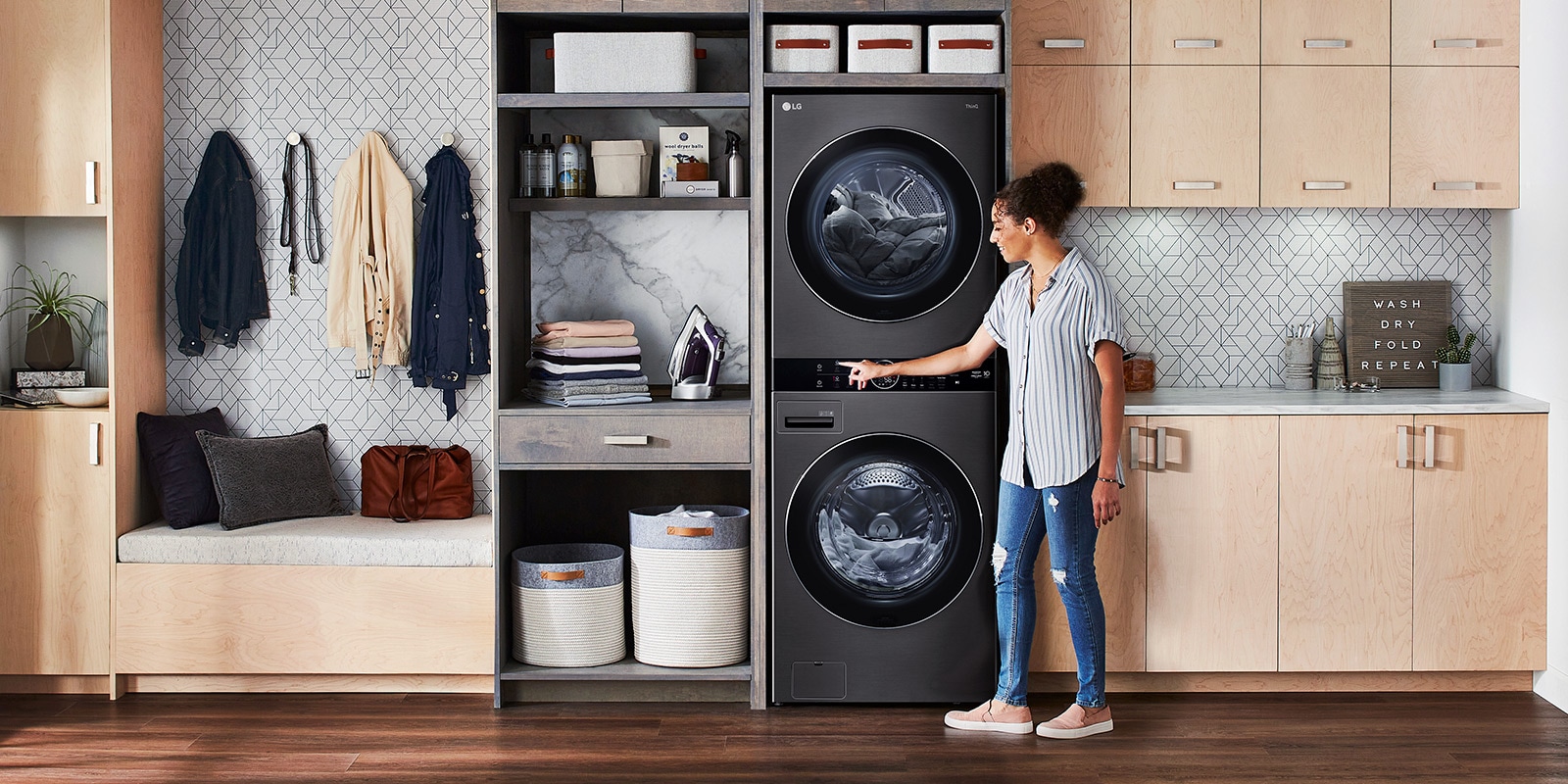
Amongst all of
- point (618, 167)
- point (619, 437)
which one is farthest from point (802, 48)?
point (619, 437)

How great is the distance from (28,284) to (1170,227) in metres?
3.55

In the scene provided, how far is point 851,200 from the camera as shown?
125 inches

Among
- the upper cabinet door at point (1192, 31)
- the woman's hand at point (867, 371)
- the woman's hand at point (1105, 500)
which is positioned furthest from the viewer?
the upper cabinet door at point (1192, 31)

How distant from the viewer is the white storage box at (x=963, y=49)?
3.16m

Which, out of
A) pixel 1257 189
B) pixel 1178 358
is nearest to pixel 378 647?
pixel 1178 358

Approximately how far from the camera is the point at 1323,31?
3.52m

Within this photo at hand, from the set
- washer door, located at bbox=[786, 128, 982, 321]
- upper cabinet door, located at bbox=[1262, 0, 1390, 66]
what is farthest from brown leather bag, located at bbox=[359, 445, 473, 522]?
upper cabinet door, located at bbox=[1262, 0, 1390, 66]

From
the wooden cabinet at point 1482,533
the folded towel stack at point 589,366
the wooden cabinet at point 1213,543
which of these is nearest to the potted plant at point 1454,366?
the wooden cabinet at point 1482,533

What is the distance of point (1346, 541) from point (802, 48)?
2.01 meters

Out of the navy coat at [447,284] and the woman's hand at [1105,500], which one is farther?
the navy coat at [447,284]

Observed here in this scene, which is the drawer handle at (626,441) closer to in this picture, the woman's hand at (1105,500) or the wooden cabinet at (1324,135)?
the woman's hand at (1105,500)

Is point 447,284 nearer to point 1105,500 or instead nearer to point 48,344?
point 48,344

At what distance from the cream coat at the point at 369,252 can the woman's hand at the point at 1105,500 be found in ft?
6.97

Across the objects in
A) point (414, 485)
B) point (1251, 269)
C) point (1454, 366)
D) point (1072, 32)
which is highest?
point (1072, 32)
